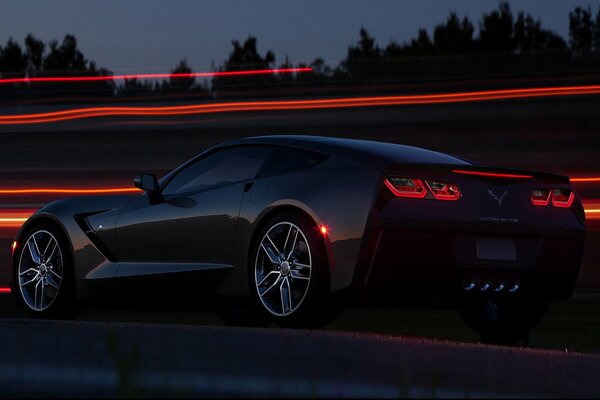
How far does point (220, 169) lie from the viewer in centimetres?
956

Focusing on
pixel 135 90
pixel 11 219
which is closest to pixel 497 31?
pixel 135 90

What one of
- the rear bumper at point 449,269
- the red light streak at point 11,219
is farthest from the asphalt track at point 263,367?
the red light streak at point 11,219

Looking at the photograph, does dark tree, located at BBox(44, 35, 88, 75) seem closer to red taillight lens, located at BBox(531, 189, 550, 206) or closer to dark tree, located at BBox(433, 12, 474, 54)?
dark tree, located at BBox(433, 12, 474, 54)

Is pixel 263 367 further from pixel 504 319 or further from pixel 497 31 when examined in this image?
pixel 497 31

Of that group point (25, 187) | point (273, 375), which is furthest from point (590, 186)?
point (273, 375)

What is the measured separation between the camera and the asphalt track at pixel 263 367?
523 centimetres

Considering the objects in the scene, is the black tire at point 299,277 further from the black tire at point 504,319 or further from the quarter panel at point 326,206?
the black tire at point 504,319

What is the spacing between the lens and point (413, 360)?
6.09m

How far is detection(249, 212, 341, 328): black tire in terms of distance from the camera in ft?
26.7

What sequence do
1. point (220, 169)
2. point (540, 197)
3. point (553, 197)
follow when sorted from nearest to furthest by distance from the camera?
point (540, 197) → point (553, 197) → point (220, 169)

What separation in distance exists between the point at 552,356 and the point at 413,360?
1.21 metres

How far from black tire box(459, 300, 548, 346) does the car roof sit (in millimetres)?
1186

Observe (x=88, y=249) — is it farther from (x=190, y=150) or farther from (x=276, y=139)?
(x=190, y=150)

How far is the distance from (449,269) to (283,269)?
104 centimetres
